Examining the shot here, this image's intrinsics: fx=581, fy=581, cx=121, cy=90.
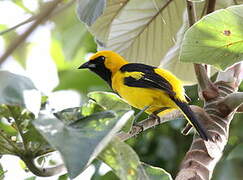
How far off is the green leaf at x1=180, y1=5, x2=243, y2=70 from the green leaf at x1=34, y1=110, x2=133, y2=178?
1.80ft

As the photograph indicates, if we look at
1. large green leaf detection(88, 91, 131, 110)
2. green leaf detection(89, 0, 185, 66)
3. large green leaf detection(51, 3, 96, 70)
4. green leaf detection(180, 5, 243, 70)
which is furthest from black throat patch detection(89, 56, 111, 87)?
large green leaf detection(88, 91, 131, 110)

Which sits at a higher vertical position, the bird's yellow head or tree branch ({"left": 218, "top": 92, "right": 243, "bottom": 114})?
tree branch ({"left": 218, "top": 92, "right": 243, "bottom": 114})

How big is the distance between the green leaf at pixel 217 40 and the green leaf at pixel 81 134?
1.80 feet

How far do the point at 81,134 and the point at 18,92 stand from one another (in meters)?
0.17

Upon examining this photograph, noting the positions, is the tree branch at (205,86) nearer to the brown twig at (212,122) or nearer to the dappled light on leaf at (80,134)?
the brown twig at (212,122)

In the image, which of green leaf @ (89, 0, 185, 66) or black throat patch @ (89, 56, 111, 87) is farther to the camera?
black throat patch @ (89, 56, 111, 87)

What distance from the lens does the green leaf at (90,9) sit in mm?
1815

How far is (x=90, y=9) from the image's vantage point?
1856mm

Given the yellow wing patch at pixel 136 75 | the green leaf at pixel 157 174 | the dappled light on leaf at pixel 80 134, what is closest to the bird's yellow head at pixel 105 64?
the yellow wing patch at pixel 136 75

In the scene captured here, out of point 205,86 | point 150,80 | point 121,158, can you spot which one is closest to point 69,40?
point 150,80

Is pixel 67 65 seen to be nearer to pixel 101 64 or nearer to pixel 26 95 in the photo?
pixel 101 64

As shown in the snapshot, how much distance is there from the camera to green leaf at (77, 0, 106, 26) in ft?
5.96

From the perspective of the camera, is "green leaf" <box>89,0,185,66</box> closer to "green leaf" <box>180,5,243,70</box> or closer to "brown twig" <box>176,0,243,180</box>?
"brown twig" <box>176,0,243,180</box>

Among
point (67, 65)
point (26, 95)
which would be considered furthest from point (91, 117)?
point (67, 65)
